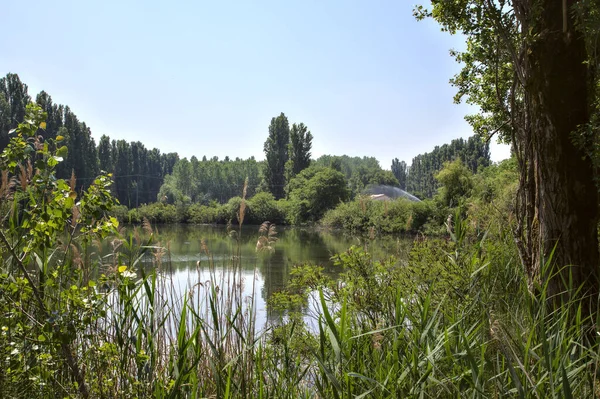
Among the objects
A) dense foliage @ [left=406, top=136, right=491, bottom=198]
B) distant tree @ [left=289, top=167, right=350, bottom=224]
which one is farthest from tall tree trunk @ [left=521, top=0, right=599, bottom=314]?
dense foliage @ [left=406, top=136, right=491, bottom=198]

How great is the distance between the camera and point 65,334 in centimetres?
159

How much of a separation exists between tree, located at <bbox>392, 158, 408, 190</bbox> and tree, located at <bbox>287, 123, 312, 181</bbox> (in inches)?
2297

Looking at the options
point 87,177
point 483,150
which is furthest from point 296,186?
point 483,150

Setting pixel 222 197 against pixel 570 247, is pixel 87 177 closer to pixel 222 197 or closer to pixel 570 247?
pixel 222 197

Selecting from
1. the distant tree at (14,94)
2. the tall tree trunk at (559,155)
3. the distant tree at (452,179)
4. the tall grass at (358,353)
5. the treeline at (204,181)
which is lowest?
the tall grass at (358,353)

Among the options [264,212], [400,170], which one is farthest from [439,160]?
[264,212]

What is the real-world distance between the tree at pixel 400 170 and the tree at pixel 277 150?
191 feet

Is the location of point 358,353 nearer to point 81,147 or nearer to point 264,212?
point 264,212

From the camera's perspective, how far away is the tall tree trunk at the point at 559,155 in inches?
121

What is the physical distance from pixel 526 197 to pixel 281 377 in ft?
6.98

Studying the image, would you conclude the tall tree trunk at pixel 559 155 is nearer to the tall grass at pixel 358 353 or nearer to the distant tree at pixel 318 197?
the tall grass at pixel 358 353

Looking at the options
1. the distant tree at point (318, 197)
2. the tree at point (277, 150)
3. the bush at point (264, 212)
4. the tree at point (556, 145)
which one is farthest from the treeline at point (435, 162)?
the tree at point (556, 145)

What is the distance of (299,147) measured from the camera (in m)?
48.7

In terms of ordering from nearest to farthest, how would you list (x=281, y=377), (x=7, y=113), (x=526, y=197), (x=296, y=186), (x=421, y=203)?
1. (x=281, y=377)
2. (x=526, y=197)
3. (x=421, y=203)
4. (x=7, y=113)
5. (x=296, y=186)
